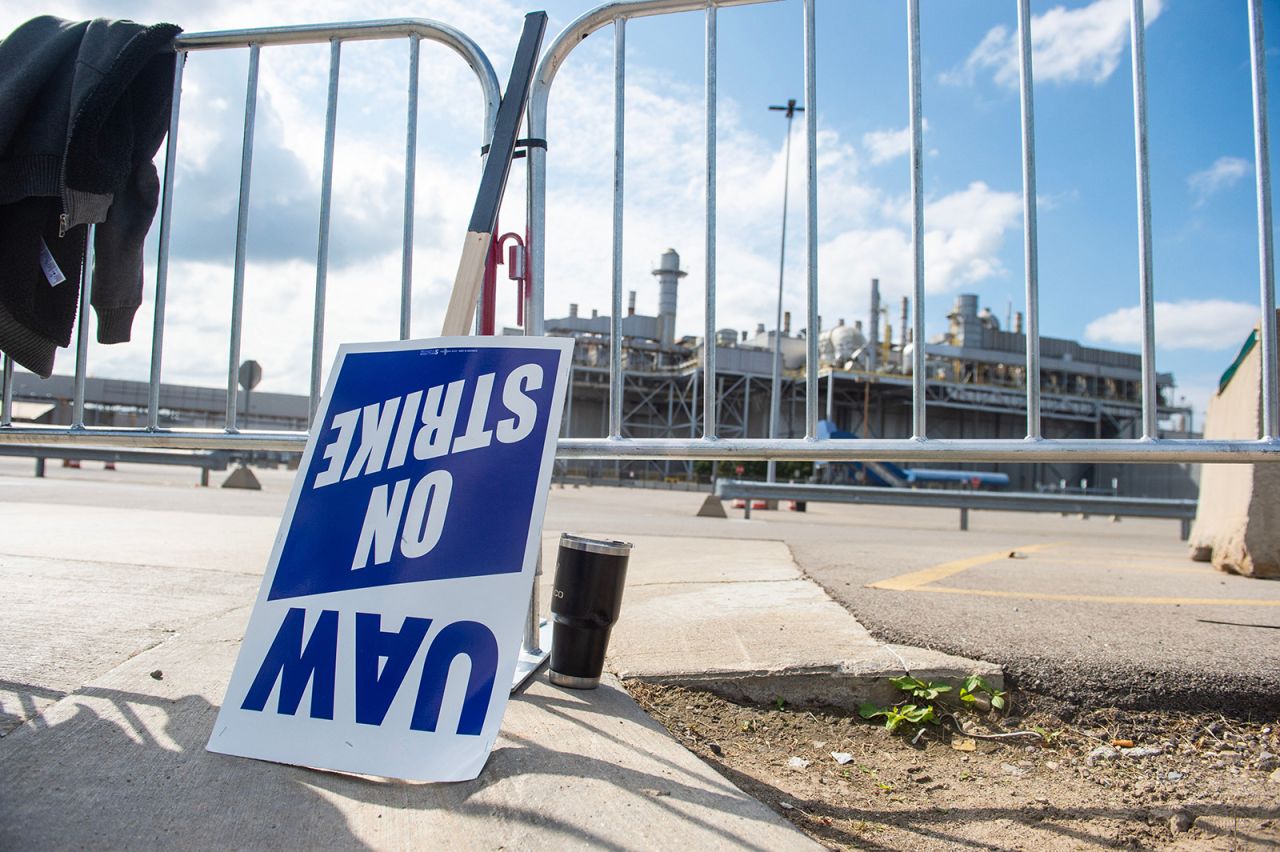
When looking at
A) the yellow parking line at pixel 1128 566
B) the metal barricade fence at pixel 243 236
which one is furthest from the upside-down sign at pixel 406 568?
the yellow parking line at pixel 1128 566

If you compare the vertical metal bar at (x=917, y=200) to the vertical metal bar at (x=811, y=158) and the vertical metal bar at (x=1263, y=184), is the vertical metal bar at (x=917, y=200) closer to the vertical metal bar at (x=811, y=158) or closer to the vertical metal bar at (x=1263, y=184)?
the vertical metal bar at (x=811, y=158)

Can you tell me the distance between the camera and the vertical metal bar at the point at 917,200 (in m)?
2.23

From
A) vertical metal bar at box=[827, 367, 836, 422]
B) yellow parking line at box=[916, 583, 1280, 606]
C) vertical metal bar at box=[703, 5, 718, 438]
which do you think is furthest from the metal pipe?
vertical metal bar at box=[827, 367, 836, 422]

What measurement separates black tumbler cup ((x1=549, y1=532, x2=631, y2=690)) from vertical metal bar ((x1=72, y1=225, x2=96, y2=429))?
1.65 m

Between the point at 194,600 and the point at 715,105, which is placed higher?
the point at 715,105

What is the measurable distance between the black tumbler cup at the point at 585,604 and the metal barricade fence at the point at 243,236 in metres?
0.88

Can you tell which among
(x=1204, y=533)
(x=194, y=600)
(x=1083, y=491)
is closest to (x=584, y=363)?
(x=1083, y=491)

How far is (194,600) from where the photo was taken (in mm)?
2949

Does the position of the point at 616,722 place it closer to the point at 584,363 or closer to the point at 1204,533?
the point at 1204,533

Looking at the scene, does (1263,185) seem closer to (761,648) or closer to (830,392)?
(761,648)

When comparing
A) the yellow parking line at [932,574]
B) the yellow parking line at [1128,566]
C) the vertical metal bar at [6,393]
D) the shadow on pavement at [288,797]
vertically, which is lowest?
the shadow on pavement at [288,797]

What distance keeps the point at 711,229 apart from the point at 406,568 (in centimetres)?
130

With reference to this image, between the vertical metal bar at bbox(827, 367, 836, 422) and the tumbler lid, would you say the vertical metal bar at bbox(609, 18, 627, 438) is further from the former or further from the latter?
the vertical metal bar at bbox(827, 367, 836, 422)

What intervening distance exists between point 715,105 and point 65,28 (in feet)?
5.88
